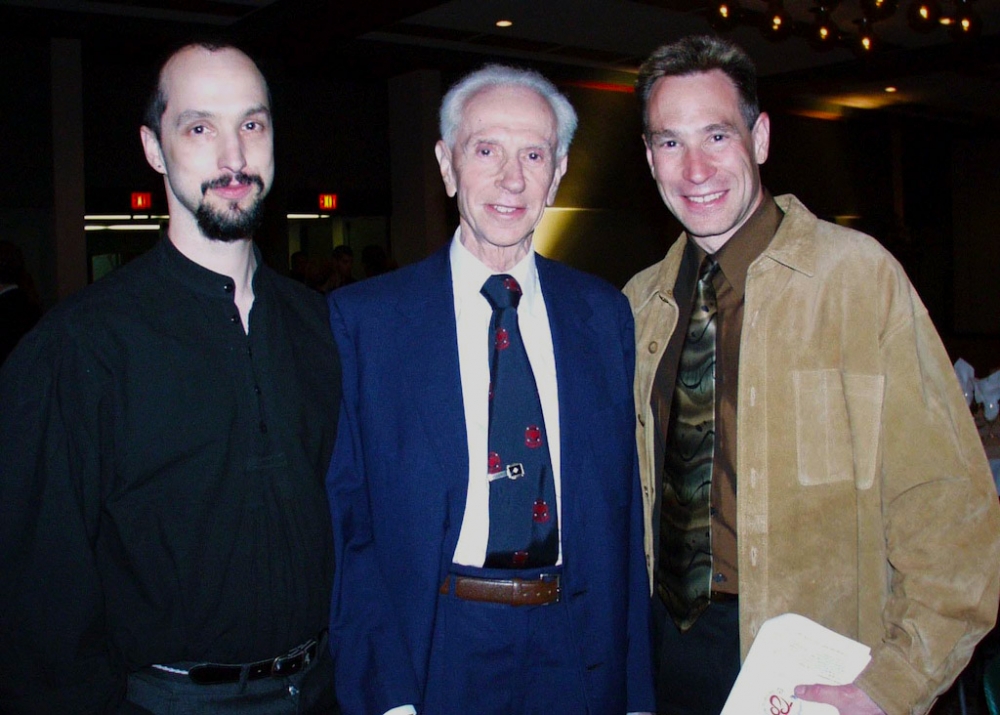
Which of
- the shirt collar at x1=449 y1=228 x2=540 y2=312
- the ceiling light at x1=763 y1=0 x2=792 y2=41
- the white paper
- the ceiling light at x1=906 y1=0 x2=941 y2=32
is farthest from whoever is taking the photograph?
the ceiling light at x1=763 y1=0 x2=792 y2=41

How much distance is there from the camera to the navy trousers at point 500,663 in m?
1.73

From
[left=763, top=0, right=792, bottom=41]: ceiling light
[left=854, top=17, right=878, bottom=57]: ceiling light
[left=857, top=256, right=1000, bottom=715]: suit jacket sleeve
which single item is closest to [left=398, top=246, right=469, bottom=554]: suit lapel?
[left=857, top=256, right=1000, bottom=715]: suit jacket sleeve

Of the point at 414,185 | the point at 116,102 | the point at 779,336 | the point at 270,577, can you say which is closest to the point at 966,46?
the point at 414,185

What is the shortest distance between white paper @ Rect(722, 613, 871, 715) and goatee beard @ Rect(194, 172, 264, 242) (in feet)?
4.03

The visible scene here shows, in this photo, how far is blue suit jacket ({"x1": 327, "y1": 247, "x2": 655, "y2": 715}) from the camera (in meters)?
1.75

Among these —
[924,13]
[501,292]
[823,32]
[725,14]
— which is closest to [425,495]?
[501,292]

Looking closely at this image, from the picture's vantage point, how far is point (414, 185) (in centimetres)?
1041

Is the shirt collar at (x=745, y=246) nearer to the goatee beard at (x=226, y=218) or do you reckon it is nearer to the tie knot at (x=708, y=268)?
the tie knot at (x=708, y=268)

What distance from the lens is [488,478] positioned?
1.79 metres

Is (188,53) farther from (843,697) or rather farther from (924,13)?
(924,13)

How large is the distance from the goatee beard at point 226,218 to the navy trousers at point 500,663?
2.76 ft

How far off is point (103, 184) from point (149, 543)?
8.11m

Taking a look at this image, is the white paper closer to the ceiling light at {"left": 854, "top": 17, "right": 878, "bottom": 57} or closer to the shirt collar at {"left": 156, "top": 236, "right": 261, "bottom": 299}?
the shirt collar at {"left": 156, "top": 236, "right": 261, "bottom": 299}

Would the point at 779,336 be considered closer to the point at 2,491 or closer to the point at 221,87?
the point at 221,87
